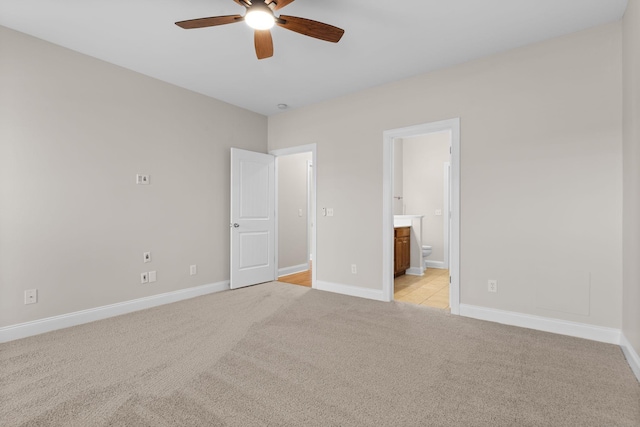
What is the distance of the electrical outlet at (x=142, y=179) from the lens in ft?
11.9

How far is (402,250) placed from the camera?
5352 mm

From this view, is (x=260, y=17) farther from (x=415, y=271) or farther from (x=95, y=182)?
(x=415, y=271)

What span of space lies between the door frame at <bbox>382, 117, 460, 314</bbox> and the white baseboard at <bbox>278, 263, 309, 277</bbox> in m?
2.19

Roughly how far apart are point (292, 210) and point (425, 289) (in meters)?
2.72

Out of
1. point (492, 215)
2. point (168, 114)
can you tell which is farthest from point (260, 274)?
point (492, 215)

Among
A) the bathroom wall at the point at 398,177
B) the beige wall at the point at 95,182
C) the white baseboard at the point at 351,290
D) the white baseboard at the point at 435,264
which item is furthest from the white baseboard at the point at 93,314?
the white baseboard at the point at 435,264

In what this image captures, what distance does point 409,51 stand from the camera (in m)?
3.14

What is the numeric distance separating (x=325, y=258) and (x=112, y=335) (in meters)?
2.62

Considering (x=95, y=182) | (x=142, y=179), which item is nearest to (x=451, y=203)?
(x=142, y=179)

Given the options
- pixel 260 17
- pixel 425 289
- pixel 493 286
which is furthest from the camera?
pixel 425 289

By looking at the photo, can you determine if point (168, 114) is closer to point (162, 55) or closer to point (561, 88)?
point (162, 55)

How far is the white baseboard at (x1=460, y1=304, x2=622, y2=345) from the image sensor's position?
2.67 metres

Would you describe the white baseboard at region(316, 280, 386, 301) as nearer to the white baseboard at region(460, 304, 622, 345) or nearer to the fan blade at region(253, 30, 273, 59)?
the white baseboard at region(460, 304, 622, 345)

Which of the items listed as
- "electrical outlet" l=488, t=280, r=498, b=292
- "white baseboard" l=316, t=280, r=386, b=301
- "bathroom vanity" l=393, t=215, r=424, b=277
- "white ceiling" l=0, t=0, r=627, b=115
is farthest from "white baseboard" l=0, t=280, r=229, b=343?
"electrical outlet" l=488, t=280, r=498, b=292
